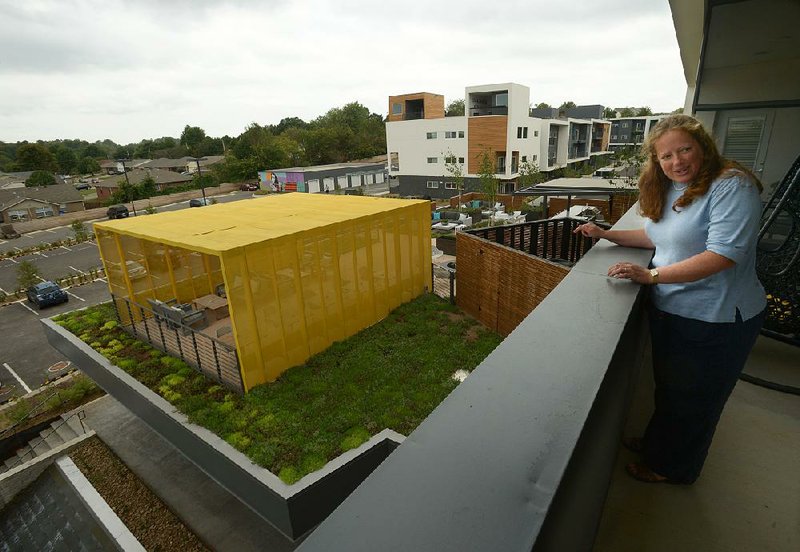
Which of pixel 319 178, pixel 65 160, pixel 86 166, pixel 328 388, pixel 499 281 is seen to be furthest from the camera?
pixel 86 166

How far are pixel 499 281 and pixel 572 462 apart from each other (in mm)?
9710

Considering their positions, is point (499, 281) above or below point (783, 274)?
below

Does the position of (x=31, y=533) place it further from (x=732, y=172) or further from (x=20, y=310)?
(x=20, y=310)

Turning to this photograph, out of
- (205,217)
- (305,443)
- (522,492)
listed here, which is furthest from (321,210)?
(522,492)

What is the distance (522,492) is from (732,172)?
1.75 meters

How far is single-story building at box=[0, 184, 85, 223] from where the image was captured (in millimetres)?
43125

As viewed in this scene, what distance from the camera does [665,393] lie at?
1.99 metres

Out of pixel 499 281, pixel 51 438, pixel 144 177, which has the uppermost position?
pixel 144 177

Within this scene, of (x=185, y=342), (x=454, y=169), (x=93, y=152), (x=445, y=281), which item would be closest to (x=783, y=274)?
(x=185, y=342)

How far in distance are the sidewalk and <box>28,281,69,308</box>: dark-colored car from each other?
12.4 meters

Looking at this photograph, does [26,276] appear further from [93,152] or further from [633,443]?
[93,152]

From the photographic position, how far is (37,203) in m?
44.7

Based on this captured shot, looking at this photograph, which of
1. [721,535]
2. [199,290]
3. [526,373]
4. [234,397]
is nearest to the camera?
[526,373]

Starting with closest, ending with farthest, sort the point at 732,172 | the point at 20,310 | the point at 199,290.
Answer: the point at 732,172 → the point at 199,290 → the point at 20,310
